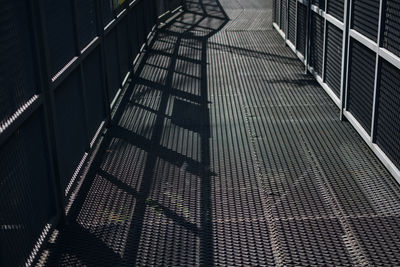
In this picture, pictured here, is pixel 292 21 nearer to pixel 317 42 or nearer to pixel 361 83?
pixel 317 42

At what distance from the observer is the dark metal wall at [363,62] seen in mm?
5773

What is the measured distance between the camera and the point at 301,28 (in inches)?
420

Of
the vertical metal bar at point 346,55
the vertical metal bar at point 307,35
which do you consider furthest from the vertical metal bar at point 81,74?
the vertical metal bar at point 307,35

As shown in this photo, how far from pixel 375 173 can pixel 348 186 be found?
1.38 ft

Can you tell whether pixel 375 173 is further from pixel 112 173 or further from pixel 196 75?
pixel 196 75

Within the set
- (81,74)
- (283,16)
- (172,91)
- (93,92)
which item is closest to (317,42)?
(172,91)

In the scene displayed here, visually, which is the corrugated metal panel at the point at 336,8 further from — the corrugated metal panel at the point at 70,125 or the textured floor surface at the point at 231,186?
the corrugated metal panel at the point at 70,125

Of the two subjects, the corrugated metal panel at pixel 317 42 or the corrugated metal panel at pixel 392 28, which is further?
the corrugated metal panel at pixel 317 42

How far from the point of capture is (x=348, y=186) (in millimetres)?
5703

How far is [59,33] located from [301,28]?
20.3 ft

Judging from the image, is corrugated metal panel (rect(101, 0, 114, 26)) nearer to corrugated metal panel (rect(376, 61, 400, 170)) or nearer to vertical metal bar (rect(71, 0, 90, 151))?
vertical metal bar (rect(71, 0, 90, 151))

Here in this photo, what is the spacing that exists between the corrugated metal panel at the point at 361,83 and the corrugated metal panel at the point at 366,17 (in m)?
0.18

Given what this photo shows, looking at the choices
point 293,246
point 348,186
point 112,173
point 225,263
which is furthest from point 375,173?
point 112,173

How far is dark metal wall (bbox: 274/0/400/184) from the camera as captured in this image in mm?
5773
